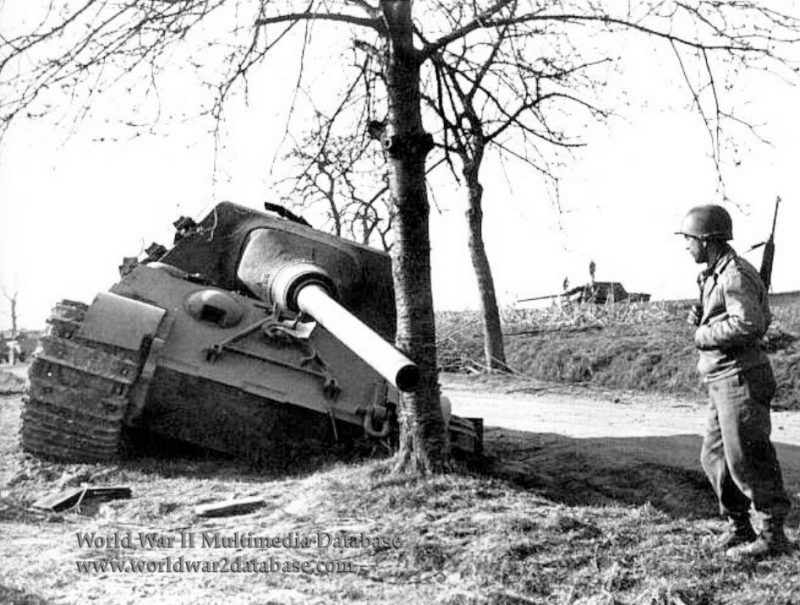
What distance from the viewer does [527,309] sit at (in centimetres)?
2381

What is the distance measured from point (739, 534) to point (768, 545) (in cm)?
27

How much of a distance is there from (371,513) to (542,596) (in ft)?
5.27

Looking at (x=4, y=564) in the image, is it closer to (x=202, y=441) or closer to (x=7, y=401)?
(x=202, y=441)

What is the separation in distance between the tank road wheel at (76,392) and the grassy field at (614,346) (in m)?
8.75

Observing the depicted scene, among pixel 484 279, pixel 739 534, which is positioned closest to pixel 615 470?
pixel 739 534

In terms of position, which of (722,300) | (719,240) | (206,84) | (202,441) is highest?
(206,84)

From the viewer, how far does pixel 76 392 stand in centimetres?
765

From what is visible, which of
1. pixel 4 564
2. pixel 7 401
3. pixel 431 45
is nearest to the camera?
pixel 4 564

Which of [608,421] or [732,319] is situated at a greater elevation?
[732,319]

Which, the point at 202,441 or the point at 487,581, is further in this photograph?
the point at 202,441

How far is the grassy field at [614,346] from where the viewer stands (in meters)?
15.3

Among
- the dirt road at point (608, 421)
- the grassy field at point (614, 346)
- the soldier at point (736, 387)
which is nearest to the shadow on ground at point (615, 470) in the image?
the dirt road at point (608, 421)

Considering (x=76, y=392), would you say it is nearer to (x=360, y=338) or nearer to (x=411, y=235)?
(x=360, y=338)

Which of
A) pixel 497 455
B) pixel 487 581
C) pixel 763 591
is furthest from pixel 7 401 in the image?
pixel 763 591
